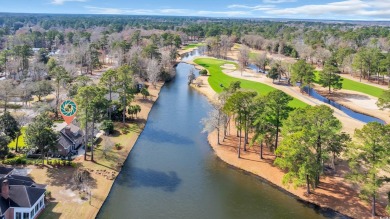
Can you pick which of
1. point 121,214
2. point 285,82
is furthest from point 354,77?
point 121,214

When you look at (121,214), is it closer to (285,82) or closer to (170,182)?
(170,182)

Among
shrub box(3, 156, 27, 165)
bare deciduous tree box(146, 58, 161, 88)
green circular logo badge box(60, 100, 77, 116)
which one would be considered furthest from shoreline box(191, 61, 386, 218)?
bare deciduous tree box(146, 58, 161, 88)

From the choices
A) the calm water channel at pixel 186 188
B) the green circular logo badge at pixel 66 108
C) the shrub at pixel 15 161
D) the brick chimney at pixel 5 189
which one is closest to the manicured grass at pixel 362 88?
the calm water channel at pixel 186 188

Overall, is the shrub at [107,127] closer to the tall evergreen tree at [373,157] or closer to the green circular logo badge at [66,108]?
the green circular logo badge at [66,108]

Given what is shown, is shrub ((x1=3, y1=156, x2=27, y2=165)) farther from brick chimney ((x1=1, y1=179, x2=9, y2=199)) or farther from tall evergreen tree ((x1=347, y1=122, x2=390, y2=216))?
tall evergreen tree ((x1=347, y1=122, x2=390, y2=216))

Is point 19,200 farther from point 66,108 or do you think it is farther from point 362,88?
point 362,88

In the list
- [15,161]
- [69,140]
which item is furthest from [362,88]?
[15,161]
